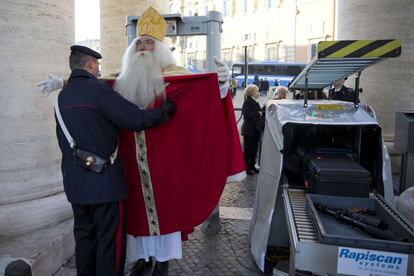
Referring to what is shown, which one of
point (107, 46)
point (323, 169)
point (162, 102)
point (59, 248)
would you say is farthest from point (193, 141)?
point (107, 46)

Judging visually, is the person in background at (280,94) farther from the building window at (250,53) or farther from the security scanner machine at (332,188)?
the building window at (250,53)

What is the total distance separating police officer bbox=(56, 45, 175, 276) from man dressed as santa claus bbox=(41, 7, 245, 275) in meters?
0.21

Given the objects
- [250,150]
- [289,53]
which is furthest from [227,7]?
[250,150]

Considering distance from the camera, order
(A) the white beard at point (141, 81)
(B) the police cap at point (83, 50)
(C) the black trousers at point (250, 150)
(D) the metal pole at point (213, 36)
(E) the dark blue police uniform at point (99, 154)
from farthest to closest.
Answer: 1. (C) the black trousers at point (250, 150)
2. (D) the metal pole at point (213, 36)
3. (A) the white beard at point (141, 81)
4. (B) the police cap at point (83, 50)
5. (E) the dark blue police uniform at point (99, 154)

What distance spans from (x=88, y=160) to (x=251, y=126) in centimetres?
501

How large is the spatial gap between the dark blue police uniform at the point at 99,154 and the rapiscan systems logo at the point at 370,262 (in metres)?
1.47

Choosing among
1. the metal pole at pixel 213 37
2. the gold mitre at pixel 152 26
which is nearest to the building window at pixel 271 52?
the metal pole at pixel 213 37

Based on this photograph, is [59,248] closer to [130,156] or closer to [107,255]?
[107,255]

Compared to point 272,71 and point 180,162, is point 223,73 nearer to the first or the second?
point 180,162

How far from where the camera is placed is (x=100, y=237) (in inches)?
115

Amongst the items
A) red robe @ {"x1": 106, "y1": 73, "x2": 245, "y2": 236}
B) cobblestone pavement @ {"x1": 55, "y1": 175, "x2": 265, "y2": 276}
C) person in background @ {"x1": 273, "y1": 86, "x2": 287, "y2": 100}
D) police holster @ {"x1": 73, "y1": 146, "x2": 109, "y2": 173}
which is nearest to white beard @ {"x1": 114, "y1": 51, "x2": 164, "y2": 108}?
red robe @ {"x1": 106, "y1": 73, "x2": 245, "y2": 236}

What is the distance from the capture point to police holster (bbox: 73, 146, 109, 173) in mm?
2746

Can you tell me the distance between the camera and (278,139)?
340cm

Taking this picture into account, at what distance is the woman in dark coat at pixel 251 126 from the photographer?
24.6 feet
